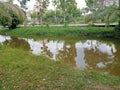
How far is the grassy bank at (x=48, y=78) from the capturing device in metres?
6.20

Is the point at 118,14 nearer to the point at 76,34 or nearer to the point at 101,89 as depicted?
the point at 76,34

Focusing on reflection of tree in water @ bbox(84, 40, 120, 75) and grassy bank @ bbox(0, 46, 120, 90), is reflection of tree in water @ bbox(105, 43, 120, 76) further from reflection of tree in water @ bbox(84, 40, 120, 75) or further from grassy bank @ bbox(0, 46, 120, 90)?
grassy bank @ bbox(0, 46, 120, 90)

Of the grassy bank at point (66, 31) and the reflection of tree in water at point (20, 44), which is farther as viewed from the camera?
the grassy bank at point (66, 31)

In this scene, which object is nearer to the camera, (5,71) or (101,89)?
(101,89)

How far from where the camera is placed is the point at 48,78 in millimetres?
6781

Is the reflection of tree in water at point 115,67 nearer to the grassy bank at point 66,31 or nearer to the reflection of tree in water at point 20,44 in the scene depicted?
the reflection of tree in water at point 20,44

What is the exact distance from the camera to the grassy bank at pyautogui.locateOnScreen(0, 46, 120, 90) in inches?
244

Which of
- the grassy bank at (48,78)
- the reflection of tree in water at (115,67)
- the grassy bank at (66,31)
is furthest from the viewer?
the grassy bank at (66,31)

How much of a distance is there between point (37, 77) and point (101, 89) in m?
1.92

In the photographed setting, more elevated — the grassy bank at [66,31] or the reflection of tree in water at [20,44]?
the grassy bank at [66,31]

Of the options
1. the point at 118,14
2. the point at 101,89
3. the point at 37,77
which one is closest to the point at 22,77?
the point at 37,77

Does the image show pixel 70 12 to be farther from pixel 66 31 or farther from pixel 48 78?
pixel 48 78

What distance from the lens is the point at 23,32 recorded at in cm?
2562

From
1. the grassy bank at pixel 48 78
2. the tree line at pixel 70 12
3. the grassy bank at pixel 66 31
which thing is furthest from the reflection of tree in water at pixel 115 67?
the grassy bank at pixel 66 31
